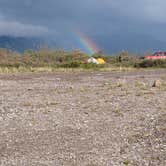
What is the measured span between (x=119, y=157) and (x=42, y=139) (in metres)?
2.51

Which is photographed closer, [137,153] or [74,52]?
[137,153]

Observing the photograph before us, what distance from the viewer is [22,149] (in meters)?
11.2

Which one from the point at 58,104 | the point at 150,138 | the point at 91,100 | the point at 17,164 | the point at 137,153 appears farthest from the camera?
the point at 91,100

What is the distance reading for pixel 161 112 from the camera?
16.2 meters

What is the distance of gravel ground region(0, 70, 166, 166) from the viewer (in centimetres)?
1037

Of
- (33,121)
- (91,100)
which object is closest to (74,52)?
(91,100)

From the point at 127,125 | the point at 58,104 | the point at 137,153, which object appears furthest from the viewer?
the point at 58,104

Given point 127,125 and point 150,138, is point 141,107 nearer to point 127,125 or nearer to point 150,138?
point 127,125

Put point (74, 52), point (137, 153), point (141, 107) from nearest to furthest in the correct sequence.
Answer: point (137, 153) → point (141, 107) → point (74, 52)

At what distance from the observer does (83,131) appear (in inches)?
515

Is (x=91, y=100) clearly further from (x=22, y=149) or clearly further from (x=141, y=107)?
(x=22, y=149)

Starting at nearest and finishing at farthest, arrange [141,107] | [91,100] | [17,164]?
[17,164]
[141,107]
[91,100]

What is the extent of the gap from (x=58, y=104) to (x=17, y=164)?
897 cm

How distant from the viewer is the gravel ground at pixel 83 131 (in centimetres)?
1037
